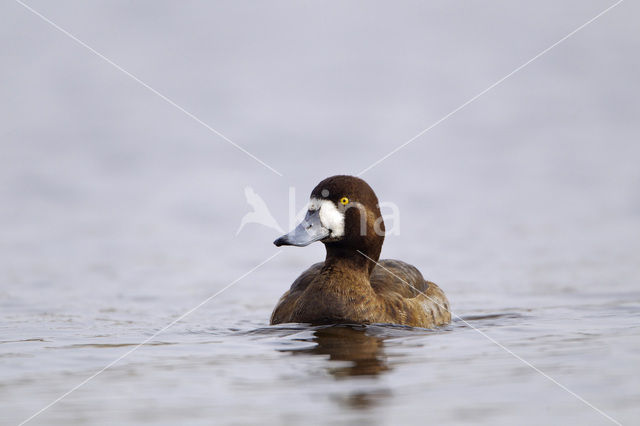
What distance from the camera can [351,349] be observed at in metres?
6.05

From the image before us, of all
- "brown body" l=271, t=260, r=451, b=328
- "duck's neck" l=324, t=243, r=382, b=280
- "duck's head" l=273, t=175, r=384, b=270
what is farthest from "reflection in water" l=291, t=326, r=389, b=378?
"duck's head" l=273, t=175, r=384, b=270

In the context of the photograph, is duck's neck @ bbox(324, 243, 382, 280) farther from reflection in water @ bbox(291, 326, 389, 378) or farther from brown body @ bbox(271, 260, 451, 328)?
reflection in water @ bbox(291, 326, 389, 378)

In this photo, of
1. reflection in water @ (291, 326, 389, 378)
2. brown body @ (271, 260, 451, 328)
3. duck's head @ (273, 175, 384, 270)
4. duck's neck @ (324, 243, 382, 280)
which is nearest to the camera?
reflection in water @ (291, 326, 389, 378)

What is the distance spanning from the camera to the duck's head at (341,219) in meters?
7.35

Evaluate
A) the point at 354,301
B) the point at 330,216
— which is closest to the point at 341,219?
the point at 330,216

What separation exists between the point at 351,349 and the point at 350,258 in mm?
1546

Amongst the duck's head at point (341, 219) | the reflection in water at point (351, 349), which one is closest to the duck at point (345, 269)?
the duck's head at point (341, 219)

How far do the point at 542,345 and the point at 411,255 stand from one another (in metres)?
5.82

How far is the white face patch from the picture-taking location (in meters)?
7.35

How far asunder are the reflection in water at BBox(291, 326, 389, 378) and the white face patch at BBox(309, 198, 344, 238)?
83 centimetres

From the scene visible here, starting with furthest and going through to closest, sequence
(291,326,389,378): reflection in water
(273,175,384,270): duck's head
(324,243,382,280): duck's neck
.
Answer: (324,243,382,280): duck's neck → (273,175,384,270): duck's head → (291,326,389,378): reflection in water

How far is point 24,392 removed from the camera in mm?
4879

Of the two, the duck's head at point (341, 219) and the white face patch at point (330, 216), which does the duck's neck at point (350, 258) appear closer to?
the duck's head at point (341, 219)

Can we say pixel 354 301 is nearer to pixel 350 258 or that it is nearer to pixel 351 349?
pixel 350 258
